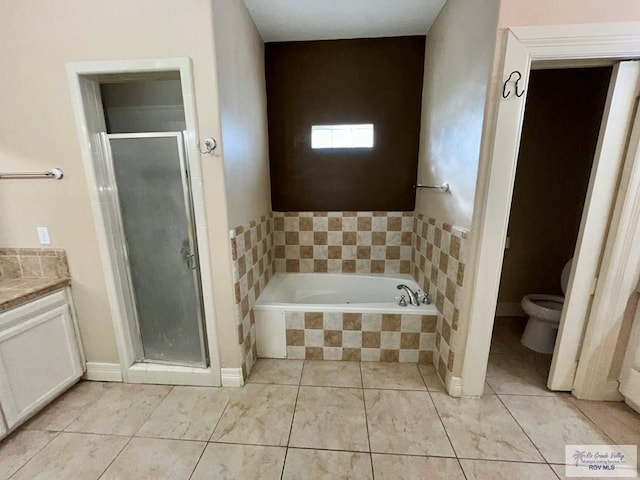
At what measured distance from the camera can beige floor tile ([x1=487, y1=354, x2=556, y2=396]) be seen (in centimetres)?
177

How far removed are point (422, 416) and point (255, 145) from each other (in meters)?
2.19

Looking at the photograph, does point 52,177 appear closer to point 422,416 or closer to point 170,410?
point 170,410

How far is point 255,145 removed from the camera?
217 centimetres

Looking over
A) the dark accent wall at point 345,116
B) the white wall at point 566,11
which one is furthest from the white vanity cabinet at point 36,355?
the white wall at point 566,11

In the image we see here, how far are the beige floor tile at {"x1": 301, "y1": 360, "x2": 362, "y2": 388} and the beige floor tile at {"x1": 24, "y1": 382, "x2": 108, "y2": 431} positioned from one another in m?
1.36

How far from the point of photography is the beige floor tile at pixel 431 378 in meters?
1.80

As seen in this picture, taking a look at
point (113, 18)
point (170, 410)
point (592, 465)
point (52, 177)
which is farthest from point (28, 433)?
point (592, 465)

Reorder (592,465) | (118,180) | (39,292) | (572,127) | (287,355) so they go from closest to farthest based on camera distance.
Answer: (592,465) < (39,292) < (118,180) < (287,355) < (572,127)

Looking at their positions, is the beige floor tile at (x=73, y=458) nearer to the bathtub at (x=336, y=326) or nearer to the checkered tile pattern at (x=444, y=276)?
the bathtub at (x=336, y=326)

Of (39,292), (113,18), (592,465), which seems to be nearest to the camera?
(592,465)

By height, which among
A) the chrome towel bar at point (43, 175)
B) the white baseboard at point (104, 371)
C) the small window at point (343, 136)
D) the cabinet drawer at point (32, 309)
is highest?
the small window at point (343, 136)

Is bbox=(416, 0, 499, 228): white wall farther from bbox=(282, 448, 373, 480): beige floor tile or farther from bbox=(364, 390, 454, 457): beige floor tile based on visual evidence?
bbox=(282, 448, 373, 480): beige floor tile

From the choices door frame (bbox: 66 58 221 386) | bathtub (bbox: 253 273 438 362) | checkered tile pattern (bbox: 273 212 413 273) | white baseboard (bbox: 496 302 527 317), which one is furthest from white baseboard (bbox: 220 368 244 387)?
white baseboard (bbox: 496 302 527 317)

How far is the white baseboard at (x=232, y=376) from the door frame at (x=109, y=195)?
4 centimetres
